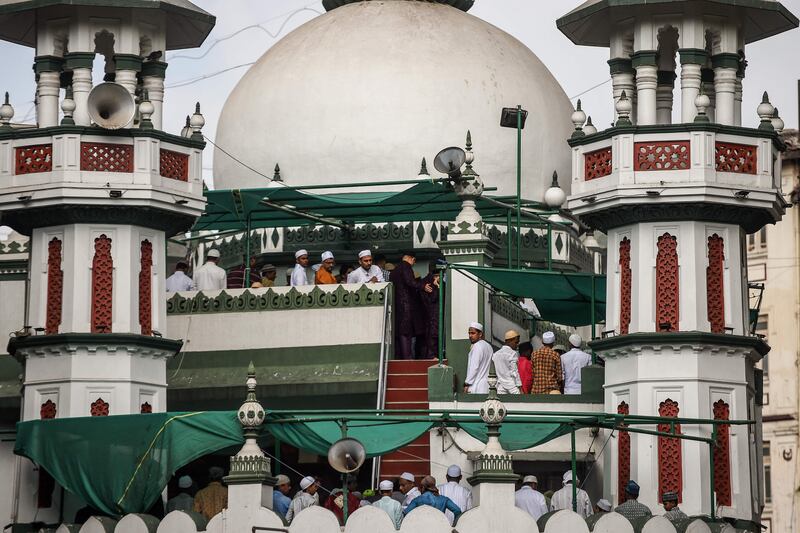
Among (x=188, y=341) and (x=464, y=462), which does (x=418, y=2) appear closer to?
(x=188, y=341)

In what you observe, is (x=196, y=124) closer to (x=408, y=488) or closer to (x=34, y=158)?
(x=34, y=158)

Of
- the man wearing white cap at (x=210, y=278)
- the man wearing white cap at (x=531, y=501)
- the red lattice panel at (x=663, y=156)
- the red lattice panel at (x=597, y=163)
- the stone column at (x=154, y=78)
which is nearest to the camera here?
the man wearing white cap at (x=531, y=501)

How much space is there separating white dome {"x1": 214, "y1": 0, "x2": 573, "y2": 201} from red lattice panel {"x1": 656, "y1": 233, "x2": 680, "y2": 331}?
8.34m

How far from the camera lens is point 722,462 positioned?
37250 millimetres

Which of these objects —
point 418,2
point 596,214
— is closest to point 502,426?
point 596,214

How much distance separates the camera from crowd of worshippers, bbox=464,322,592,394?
38.7 m

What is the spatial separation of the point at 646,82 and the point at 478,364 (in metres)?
4.91

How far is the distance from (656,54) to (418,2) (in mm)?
10013

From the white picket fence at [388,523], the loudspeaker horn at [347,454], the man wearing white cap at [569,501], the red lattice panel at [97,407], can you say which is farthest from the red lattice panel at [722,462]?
the red lattice panel at [97,407]

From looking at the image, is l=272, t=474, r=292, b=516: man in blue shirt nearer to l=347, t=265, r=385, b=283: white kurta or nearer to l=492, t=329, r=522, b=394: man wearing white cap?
l=492, t=329, r=522, b=394: man wearing white cap

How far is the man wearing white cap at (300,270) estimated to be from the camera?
4219cm

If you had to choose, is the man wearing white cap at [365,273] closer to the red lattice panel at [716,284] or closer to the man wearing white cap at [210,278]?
the man wearing white cap at [210,278]

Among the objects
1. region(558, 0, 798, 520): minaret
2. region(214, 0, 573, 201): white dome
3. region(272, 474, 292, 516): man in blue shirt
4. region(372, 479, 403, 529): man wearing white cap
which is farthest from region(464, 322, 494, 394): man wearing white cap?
region(214, 0, 573, 201): white dome

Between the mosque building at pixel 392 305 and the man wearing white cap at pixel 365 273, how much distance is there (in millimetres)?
824
